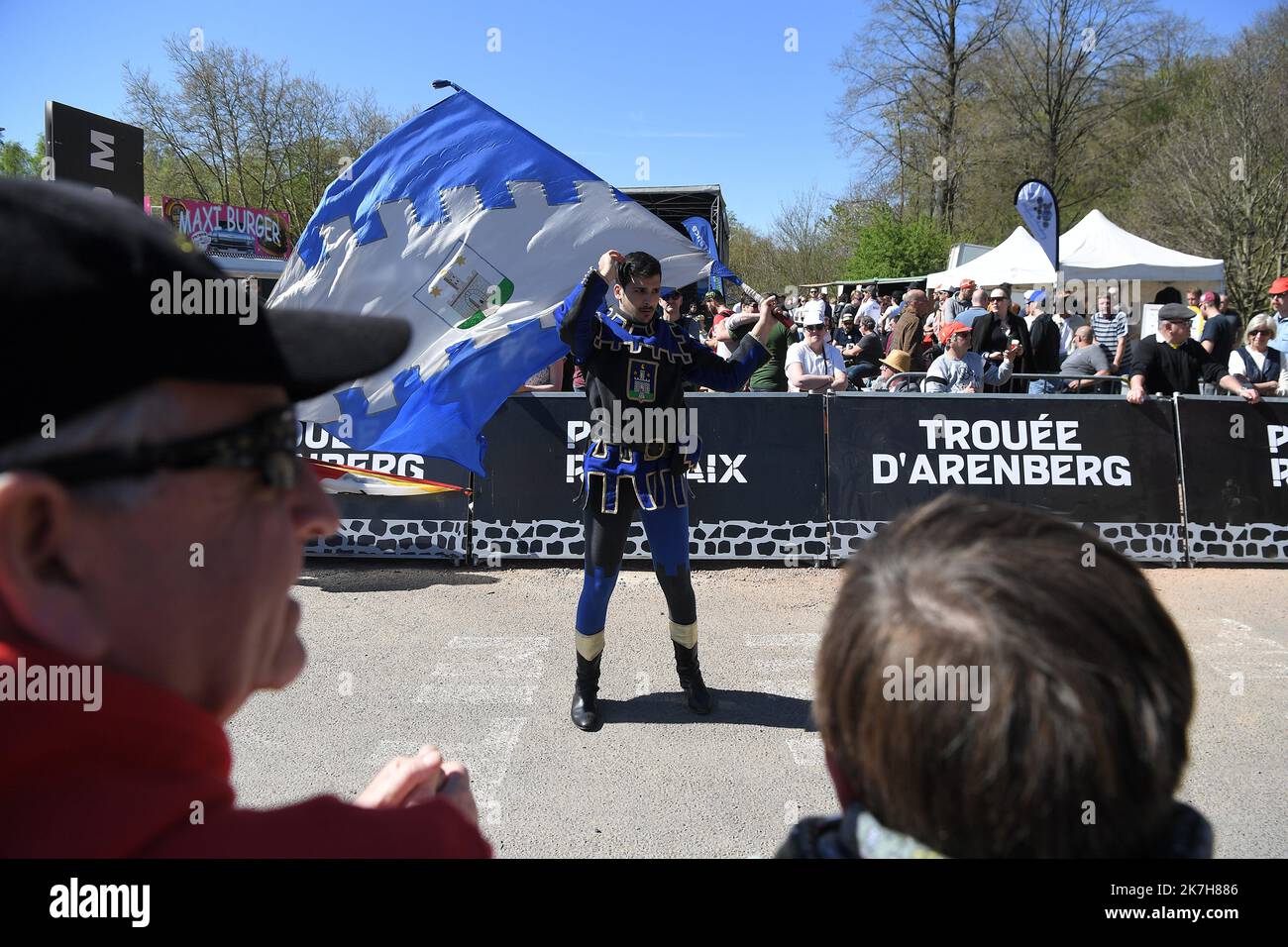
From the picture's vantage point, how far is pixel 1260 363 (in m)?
8.05

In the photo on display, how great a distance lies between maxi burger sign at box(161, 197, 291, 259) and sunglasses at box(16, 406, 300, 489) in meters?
30.8

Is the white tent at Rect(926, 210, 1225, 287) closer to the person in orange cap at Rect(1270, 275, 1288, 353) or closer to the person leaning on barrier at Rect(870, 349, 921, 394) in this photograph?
the person in orange cap at Rect(1270, 275, 1288, 353)

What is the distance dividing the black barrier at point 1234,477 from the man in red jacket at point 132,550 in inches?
311

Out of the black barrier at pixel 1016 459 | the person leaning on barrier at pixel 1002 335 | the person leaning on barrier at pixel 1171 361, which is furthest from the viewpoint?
the person leaning on barrier at pixel 1002 335

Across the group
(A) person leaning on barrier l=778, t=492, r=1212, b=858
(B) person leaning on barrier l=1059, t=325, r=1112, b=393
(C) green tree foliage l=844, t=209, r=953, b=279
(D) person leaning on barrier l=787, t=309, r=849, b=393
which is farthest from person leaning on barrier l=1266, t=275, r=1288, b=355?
(C) green tree foliage l=844, t=209, r=953, b=279

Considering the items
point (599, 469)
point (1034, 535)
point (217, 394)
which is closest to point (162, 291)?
point (217, 394)

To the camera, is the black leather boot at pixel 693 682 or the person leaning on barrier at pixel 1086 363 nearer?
the black leather boot at pixel 693 682

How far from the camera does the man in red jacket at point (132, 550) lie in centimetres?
76

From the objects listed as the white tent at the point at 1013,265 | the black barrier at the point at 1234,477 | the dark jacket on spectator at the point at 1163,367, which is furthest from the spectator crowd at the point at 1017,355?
the white tent at the point at 1013,265

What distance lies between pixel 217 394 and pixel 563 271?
371 centimetres

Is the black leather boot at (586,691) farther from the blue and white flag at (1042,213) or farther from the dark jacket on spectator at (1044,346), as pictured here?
the blue and white flag at (1042,213)

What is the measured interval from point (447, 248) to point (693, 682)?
247 cm

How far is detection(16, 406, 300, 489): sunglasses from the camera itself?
2.60 ft

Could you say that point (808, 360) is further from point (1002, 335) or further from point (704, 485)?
point (1002, 335)
